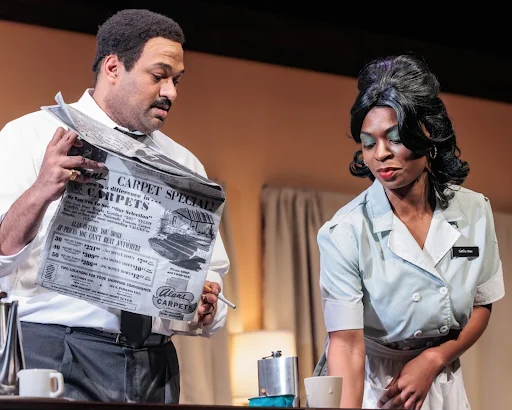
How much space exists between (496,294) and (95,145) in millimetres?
1172

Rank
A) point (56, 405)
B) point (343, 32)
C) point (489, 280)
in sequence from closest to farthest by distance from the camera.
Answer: point (56, 405), point (489, 280), point (343, 32)

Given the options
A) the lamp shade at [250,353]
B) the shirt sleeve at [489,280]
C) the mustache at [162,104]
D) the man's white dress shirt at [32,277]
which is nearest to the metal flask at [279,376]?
the man's white dress shirt at [32,277]

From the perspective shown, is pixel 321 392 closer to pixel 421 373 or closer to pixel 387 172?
pixel 421 373

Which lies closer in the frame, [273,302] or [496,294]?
[496,294]

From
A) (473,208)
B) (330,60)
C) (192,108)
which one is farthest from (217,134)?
(473,208)

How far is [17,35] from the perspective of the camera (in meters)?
5.10

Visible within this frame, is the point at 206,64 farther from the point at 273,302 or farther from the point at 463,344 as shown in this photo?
the point at 463,344

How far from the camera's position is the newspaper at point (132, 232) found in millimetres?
2166

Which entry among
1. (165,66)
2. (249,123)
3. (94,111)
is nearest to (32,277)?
(94,111)

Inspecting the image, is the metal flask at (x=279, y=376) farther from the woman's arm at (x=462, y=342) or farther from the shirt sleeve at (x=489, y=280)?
the shirt sleeve at (x=489, y=280)

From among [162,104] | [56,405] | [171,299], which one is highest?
[162,104]

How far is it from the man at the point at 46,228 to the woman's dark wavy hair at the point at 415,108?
544 millimetres

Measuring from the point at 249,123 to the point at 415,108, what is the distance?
3.36 m

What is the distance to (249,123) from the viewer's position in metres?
5.81
